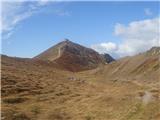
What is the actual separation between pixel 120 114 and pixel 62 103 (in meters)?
14.2

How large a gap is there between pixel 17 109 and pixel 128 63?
11367 cm

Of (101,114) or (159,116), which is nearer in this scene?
(159,116)

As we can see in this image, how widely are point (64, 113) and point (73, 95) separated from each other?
53.1 ft

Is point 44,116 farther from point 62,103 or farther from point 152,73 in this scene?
point 152,73

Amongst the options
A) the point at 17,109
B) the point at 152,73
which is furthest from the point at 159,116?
the point at 152,73

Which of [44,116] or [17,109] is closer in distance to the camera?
[44,116]

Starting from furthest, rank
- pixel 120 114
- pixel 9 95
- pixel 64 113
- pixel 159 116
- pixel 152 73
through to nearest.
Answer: pixel 152 73 < pixel 9 95 < pixel 64 113 < pixel 120 114 < pixel 159 116

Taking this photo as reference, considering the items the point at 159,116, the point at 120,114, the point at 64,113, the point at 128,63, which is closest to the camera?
the point at 159,116

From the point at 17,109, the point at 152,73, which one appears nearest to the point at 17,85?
the point at 17,109

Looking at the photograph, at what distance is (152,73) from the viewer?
384 ft

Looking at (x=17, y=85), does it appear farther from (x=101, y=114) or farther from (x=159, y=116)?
(x=159, y=116)

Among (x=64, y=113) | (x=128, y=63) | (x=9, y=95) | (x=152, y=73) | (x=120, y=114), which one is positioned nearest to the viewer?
(x=120, y=114)

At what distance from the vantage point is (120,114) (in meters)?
46.0

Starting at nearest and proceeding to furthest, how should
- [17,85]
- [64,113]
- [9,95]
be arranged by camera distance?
[64,113] → [9,95] → [17,85]
